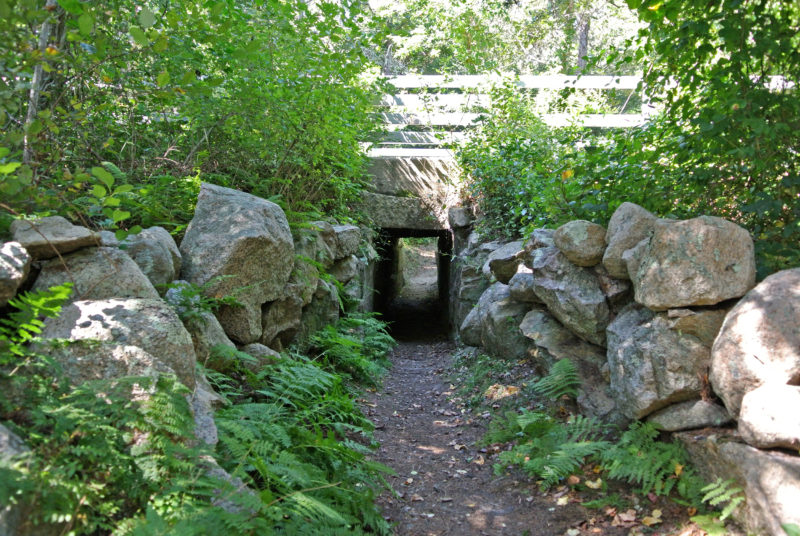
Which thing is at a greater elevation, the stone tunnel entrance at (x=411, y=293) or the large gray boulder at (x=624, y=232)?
the large gray boulder at (x=624, y=232)

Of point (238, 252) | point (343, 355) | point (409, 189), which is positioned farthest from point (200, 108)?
point (409, 189)

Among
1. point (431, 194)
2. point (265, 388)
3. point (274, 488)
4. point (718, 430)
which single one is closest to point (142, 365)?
point (274, 488)

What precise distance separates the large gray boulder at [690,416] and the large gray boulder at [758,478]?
201 mm

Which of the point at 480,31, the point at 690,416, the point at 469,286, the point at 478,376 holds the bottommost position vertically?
the point at 478,376

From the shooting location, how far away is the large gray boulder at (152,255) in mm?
4598

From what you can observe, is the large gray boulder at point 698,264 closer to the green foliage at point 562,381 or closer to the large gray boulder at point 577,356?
the large gray boulder at point 577,356

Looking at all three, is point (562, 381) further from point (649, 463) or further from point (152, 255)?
point (152, 255)

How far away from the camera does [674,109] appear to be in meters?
4.84

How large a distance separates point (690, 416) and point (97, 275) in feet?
14.7

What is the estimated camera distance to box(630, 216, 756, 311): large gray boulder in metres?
4.09

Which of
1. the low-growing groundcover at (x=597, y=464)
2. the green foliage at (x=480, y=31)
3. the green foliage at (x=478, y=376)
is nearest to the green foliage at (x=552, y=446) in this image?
the low-growing groundcover at (x=597, y=464)

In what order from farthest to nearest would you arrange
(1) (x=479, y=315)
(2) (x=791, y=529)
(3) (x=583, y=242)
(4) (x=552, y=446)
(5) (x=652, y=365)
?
(1) (x=479, y=315)
(3) (x=583, y=242)
(4) (x=552, y=446)
(5) (x=652, y=365)
(2) (x=791, y=529)

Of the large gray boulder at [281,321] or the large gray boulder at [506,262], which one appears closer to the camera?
the large gray boulder at [281,321]

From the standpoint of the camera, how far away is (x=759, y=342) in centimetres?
356
